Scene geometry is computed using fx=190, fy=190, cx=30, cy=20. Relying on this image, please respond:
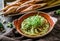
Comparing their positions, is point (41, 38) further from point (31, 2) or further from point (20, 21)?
point (31, 2)

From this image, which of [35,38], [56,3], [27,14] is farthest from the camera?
[56,3]

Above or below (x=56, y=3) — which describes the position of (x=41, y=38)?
below

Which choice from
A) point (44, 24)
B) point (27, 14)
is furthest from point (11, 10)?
point (44, 24)

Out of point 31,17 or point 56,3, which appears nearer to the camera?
point 31,17

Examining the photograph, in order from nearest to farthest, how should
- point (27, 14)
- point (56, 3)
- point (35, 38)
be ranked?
point (35, 38) → point (27, 14) → point (56, 3)

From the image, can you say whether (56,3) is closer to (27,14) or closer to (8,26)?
(27,14)

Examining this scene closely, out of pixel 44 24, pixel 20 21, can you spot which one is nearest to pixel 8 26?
pixel 20 21
